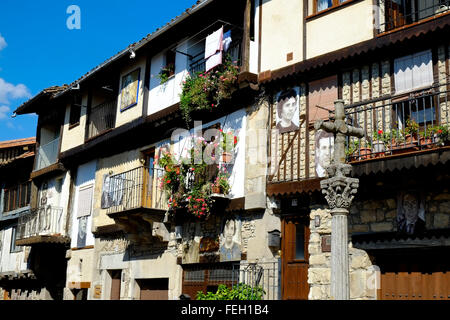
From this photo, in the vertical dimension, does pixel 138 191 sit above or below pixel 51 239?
above

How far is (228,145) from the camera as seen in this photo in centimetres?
1308

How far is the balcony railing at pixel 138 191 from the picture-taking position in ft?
50.8

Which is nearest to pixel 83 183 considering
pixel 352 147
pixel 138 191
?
pixel 138 191

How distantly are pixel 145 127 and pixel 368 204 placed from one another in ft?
26.4

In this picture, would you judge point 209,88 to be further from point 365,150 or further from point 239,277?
point 365,150

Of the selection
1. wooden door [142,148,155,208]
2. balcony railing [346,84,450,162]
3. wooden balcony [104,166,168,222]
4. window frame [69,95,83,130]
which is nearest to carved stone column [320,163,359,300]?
balcony railing [346,84,450,162]

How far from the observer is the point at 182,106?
14.1m

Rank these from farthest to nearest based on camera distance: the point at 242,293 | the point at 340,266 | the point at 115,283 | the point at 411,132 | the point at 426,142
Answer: the point at 115,283, the point at 242,293, the point at 411,132, the point at 426,142, the point at 340,266

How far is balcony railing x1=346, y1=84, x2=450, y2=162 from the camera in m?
8.96

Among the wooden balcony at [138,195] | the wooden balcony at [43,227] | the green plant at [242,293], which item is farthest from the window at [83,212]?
the green plant at [242,293]

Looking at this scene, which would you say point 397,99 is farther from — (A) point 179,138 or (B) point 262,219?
(A) point 179,138

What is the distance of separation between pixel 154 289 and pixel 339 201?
8.77m

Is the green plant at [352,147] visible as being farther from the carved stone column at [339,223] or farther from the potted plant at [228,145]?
the potted plant at [228,145]
